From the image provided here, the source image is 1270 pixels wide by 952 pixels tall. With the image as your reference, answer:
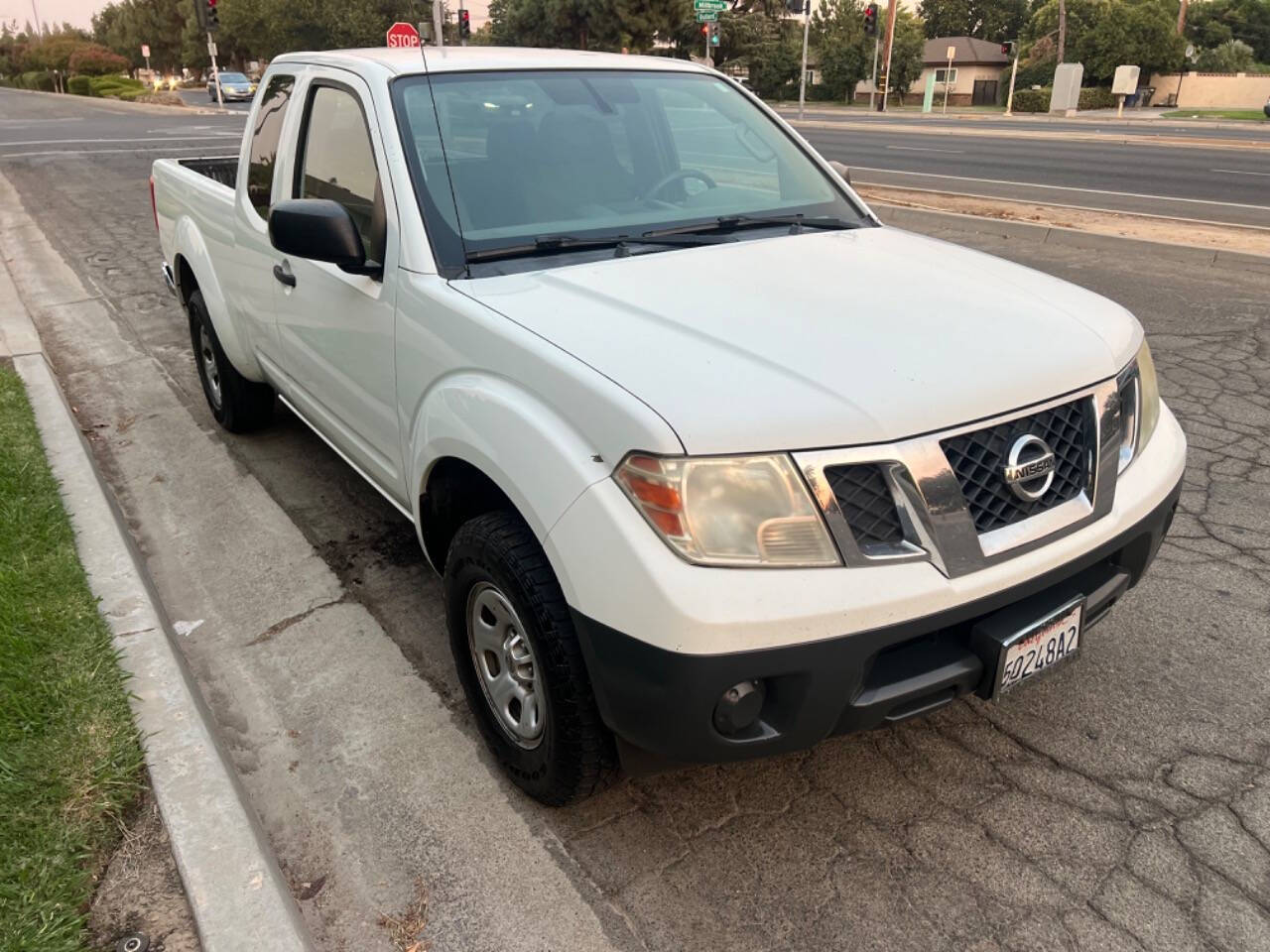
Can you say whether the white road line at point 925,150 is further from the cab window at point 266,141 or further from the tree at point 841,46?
the tree at point 841,46

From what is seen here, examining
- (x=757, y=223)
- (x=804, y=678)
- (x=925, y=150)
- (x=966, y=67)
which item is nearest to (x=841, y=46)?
(x=966, y=67)

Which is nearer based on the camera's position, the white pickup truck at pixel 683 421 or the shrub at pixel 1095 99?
the white pickup truck at pixel 683 421

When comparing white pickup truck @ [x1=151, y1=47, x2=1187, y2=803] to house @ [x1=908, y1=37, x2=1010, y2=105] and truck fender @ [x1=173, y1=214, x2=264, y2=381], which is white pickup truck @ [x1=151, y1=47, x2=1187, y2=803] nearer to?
truck fender @ [x1=173, y1=214, x2=264, y2=381]

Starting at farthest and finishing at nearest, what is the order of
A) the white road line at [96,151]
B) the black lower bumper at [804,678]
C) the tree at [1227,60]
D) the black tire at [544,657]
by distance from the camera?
the tree at [1227,60] → the white road line at [96,151] → the black tire at [544,657] → the black lower bumper at [804,678]

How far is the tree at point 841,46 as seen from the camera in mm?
60000

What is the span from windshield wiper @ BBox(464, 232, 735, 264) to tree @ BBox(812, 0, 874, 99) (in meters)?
61.7

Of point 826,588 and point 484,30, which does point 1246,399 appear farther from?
point 484,30

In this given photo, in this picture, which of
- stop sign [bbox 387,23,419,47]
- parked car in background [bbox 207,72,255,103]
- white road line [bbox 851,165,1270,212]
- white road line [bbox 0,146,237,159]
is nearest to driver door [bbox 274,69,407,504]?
white road line [bbox 851,165,1270,212]

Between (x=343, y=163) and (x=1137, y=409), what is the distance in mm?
2562

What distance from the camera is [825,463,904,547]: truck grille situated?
6.52ft

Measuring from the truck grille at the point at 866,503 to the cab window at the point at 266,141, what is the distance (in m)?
2.88

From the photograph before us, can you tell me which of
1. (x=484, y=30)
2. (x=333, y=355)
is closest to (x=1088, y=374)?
(x=333, y=355)

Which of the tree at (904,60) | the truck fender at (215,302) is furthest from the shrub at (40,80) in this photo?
the truck fender at (215,302)

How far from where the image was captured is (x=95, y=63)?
63.9 meters
